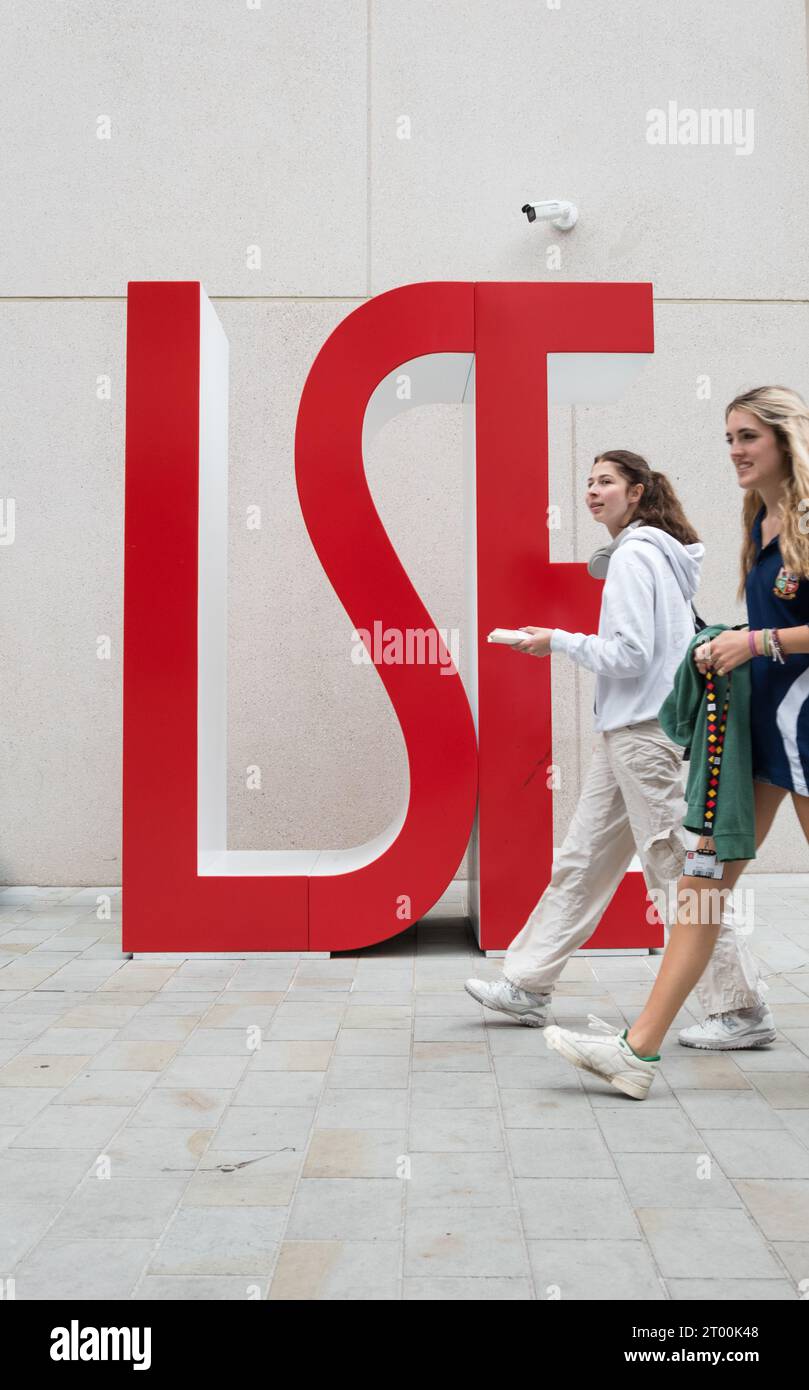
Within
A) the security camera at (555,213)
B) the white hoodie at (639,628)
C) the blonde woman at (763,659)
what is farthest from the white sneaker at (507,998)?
the security camera at (555,213)

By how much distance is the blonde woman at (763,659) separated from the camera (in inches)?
105

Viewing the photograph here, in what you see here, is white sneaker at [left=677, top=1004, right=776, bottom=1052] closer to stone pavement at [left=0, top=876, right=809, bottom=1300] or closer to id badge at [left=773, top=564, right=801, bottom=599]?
stone pavement at [left=0, top=876, right=809, bottom=1300]

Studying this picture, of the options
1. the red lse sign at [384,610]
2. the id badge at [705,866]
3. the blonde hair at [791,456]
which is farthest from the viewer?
the red lse sign at [384,610]

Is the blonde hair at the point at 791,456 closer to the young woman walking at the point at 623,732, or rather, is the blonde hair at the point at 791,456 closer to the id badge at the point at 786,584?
the id badge at the point at 786,584

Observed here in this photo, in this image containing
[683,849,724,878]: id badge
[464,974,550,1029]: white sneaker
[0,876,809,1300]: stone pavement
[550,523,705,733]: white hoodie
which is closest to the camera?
[0,876,809,1300]: stone pavement

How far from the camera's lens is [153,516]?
14.7 feet

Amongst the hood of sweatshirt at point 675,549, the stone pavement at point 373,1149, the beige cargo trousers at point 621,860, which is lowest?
the stone pavement at point 373,1149

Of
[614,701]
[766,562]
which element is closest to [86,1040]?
[614,701]

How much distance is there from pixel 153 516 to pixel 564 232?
126 inches

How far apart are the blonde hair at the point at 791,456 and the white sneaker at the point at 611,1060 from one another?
1.26 meters

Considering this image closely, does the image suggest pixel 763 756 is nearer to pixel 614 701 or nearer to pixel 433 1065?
A: pixel 614 701

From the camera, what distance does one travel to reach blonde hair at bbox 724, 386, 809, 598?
263cm

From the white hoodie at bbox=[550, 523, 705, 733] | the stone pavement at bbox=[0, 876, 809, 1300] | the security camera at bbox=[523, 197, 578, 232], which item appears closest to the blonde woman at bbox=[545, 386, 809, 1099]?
the stone pavement at bbox=[0, 876, 809, 1300]

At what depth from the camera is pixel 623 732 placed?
10.9 ft
